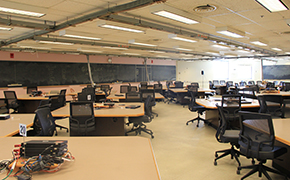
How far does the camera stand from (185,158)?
367 centimetres

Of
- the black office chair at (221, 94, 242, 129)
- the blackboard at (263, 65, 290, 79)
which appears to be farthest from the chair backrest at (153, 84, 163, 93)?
the blackboard at (263, 65, 290, 79)

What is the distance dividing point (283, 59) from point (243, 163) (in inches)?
715

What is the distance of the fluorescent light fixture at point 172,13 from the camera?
4049 millimetres

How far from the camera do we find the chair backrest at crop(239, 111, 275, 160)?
8.16ft

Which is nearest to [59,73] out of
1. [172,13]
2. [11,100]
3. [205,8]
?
[11,100]

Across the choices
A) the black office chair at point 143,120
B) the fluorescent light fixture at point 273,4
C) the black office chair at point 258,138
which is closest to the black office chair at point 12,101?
the black office chair at point 143,120

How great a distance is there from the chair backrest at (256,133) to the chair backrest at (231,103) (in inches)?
66.4

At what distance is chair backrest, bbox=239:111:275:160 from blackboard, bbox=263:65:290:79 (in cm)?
1829

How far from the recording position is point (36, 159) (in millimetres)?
1538

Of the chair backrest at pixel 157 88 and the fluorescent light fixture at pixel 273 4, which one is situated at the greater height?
the fluorescent light fixture at pixel 273 4

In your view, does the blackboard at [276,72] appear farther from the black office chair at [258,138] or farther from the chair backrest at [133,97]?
the black office chair at [258,138]

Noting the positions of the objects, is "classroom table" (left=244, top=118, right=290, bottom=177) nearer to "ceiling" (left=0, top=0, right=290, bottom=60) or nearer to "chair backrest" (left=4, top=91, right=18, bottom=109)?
"ceiling" (left=0, top=0, right=290, bottom=60)

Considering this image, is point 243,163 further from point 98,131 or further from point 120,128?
point 98,131

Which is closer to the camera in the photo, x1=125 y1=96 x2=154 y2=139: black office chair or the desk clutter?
the desk clutter
